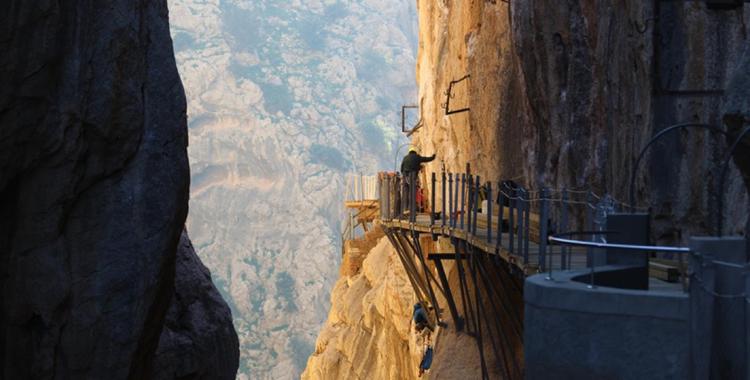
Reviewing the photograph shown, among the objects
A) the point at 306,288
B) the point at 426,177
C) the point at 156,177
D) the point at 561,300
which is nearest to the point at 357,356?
the point at 426,177

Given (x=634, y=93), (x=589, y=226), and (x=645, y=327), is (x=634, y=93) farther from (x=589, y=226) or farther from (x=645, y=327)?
(x=645, y=327)

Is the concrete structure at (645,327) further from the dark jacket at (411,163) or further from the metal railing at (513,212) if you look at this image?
the dark jacket at (411,163)

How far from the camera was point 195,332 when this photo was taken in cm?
1470

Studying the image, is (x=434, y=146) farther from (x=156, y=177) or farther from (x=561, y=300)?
(x=561, y=300)

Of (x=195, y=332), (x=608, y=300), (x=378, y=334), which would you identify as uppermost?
(x=608, y=300)

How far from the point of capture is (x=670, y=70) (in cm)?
1956

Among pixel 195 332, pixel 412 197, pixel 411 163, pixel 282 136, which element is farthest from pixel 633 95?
pixel 282 136

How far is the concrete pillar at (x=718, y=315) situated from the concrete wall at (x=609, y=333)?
0.15 m

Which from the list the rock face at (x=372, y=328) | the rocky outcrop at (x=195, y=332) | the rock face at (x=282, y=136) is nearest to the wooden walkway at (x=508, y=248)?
the rocky outcrop at (x=195, y=332)

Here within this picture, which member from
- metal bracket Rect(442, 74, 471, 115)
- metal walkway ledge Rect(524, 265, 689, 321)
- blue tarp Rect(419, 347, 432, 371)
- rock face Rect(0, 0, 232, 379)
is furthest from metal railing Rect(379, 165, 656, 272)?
rock face Rect(0, 0, 232, 379)

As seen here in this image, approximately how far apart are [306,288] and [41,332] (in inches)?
3196

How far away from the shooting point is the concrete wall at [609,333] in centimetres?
814

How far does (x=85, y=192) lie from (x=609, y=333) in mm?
5881

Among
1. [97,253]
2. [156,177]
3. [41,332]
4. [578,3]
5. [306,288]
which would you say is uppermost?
[578,3]
